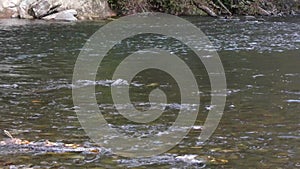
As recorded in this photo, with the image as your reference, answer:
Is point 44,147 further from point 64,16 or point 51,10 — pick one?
point 51,10

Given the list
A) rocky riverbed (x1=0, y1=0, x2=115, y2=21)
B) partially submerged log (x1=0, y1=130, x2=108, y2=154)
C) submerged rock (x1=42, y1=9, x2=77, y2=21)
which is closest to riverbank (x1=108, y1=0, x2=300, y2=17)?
rocky riverbed (x1=0, y1=0, x2=115, y2=21)

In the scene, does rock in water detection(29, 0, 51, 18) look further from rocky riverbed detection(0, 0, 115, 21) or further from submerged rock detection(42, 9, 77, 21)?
submerged rock detection(42, 9, 77, 21)

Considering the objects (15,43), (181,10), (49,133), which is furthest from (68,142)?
(181,10)

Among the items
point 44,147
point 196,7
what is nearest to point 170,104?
point 44,147

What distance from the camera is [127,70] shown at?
12.4m

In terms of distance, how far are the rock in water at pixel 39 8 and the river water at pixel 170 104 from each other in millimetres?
9339

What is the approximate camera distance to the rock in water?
89.6 feet

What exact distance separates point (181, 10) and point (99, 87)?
69.0ft

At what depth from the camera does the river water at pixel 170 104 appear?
6054 mm

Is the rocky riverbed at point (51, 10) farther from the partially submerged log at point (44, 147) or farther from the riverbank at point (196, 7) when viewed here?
the partially submerged log at point (44, 147)

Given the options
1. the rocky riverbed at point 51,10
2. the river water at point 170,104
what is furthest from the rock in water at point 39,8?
the river water at point 170,104

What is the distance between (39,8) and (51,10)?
68 cm

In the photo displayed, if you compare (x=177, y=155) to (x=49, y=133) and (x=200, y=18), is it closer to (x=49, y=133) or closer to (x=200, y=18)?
(x=49, y=133)

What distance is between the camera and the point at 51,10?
27.8 m
